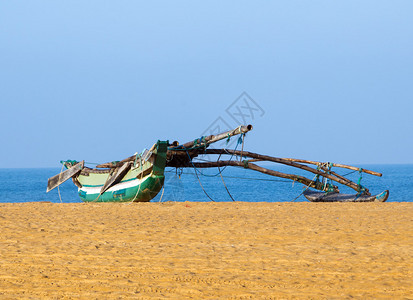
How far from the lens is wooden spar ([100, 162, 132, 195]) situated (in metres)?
17.5

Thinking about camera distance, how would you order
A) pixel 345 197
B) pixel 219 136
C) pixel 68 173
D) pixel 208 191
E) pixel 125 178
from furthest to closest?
pixel 208 191 < pixel 68 173 < pixel 345 197 < pixel 125 178 < pixel 219 136

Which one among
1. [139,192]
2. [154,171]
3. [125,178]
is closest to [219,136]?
[154,171]

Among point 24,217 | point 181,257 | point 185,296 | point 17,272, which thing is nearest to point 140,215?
point 24,217

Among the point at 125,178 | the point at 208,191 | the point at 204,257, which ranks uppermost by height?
the point at 125,178

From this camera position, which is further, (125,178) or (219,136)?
(125,178)

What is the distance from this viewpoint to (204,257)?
767 centimetres

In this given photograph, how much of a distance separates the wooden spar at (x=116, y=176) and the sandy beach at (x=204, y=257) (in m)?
4.80

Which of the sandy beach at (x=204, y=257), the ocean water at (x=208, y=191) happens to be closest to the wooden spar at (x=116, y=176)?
the ocean water at (x=208, y=191)

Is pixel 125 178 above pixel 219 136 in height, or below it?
below

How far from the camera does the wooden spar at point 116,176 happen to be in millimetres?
17547

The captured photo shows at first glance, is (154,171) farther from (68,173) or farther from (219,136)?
(68,173)

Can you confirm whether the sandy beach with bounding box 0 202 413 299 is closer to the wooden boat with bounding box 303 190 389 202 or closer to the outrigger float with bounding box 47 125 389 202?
the outrigger float with bounding box 47 125 389 202

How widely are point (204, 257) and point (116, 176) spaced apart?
10397 mm

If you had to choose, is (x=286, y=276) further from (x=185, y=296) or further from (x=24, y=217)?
(x=24, y=217)
